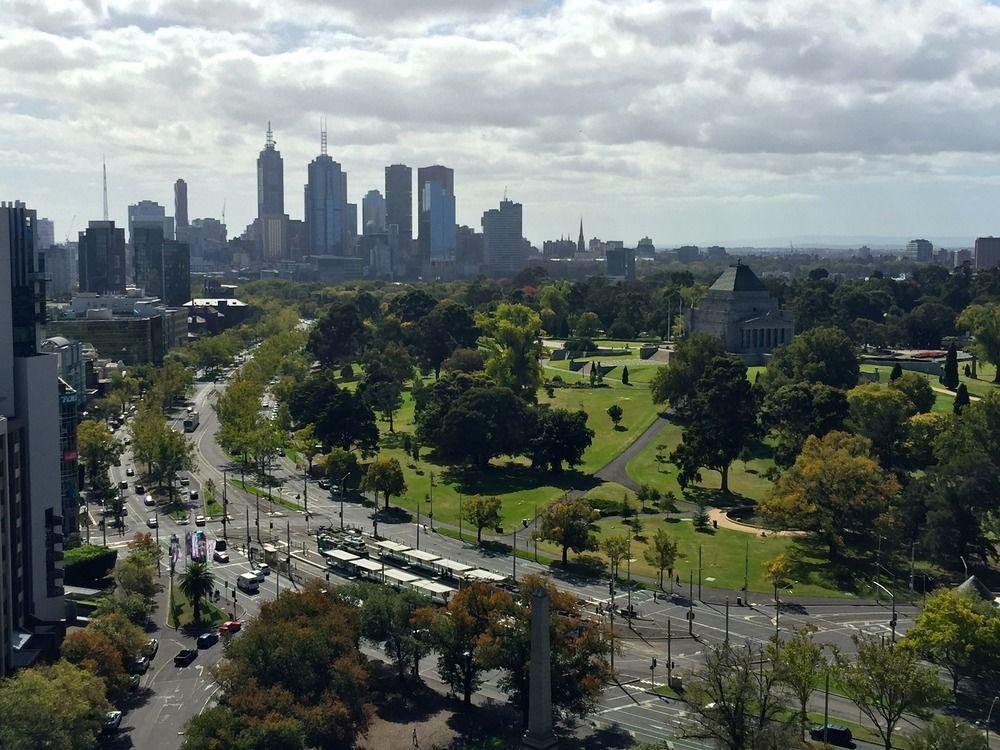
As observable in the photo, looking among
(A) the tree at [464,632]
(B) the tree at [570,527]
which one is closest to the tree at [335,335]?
(B) the tree at [570,527]

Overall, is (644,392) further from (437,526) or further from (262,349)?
(262,349)

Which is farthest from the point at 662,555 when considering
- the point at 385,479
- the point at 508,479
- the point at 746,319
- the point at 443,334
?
the point at 443,334

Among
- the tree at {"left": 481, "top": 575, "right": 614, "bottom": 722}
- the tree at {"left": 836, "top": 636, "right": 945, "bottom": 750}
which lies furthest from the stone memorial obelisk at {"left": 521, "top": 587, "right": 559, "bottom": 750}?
the tree at {"left": 836, "top": 636, "right": 945, "bottom": 750}

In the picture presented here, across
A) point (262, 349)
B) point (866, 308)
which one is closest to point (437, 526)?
point (262, 349)

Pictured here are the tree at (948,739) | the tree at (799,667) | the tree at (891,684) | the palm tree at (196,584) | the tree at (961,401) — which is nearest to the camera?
the tree at (948,739)

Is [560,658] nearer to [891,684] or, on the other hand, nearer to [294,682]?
[294,682]

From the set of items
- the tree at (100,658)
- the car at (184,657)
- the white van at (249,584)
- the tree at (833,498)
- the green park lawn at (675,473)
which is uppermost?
the tree at (833,498)

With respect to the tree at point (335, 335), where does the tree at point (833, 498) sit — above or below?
below

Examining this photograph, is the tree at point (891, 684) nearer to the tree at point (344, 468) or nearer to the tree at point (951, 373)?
the tree at point (344, 468)
